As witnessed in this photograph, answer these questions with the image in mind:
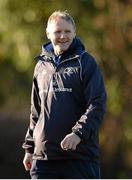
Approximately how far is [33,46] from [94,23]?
1.21 m

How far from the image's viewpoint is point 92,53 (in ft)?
45.6

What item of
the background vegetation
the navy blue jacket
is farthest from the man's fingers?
the background vegetation

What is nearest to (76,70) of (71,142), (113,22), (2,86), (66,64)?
(66,64)

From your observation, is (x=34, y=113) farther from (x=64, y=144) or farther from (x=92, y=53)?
(x=92, y=53)

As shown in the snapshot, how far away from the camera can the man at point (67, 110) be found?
5.32 meters

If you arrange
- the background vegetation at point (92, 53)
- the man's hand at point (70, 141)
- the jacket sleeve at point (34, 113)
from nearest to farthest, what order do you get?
the man's hand at point (70, 141) < the jacket sleeve at point (34, 113) < the background vegetation at point (92, 53)

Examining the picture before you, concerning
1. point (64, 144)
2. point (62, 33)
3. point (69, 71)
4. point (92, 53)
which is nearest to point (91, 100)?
point (69, 71)

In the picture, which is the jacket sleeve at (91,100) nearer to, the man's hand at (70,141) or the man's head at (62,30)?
the man's hand at (70,141)

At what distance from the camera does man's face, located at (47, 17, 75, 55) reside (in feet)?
17.8

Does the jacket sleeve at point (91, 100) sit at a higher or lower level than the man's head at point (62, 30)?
lower

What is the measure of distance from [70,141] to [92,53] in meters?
8.83

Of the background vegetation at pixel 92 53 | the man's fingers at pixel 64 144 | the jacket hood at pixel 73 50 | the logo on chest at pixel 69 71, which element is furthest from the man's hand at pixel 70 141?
the background vegetation at pixel 92 53

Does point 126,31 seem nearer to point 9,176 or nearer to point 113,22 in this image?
point 113,22

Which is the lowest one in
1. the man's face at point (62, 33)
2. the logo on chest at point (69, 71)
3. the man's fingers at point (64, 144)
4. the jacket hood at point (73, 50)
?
the man's fingers at point (64, 144)
